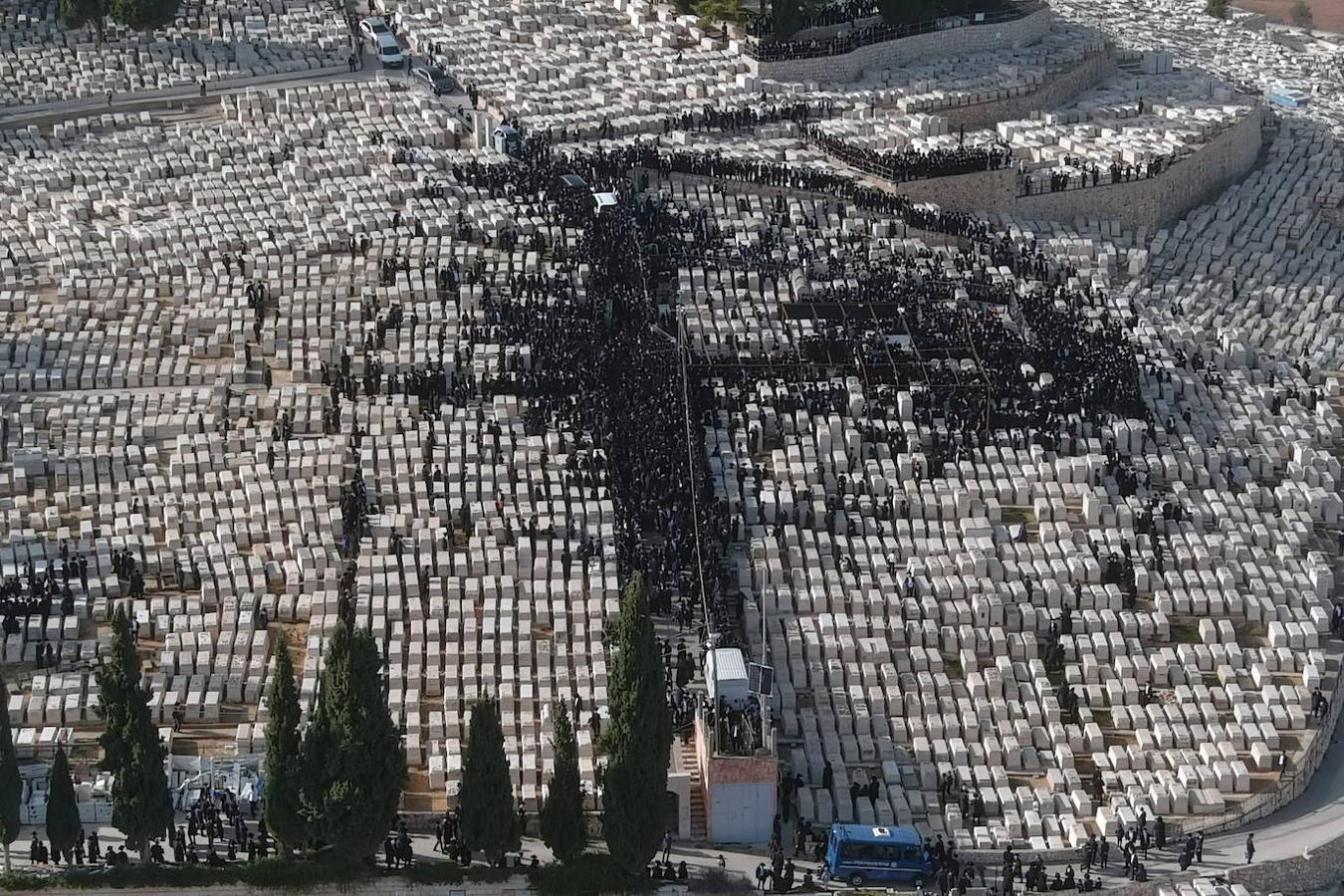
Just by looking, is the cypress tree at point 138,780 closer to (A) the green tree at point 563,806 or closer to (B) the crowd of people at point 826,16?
(A) the green tree at point 563,806

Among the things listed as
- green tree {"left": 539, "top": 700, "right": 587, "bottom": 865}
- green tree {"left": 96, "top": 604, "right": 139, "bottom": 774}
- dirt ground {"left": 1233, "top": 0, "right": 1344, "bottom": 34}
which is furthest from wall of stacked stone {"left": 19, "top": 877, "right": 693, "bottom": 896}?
dirt ground {"left": 1233, "top": 0, "right": 1344, "bottom": 34}

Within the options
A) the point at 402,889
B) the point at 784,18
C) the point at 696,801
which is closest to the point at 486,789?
the point at 402,889

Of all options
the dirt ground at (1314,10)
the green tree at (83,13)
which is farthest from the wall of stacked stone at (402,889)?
the dirt ground at (1314,10)

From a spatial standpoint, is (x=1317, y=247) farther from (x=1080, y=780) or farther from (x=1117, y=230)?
(x=1080, y=780)

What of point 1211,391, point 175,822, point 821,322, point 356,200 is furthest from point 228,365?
point 1211,391

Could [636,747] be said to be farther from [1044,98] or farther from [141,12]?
[141,12]

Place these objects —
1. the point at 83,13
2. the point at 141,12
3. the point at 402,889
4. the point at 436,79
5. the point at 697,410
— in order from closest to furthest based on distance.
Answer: the point at 402,889 < the point at 697,410 < the point at 436,79 < the point at 141,12 < the point at 83,13

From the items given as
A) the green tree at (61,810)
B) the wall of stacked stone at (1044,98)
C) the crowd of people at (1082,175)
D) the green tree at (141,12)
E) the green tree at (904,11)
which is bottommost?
the green tree at (61,810)
